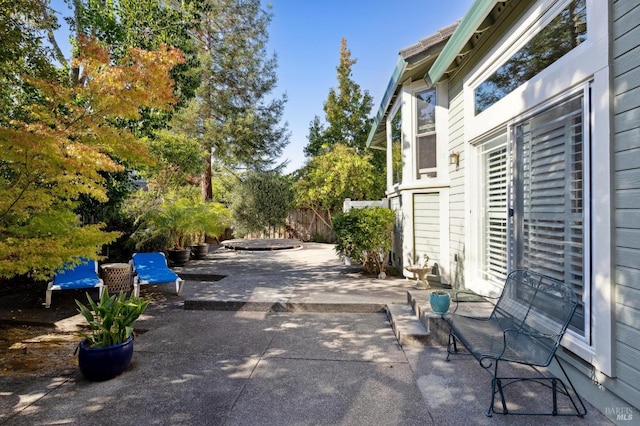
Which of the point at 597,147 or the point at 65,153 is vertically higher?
the point at 65,153

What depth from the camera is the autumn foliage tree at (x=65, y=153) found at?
350cm

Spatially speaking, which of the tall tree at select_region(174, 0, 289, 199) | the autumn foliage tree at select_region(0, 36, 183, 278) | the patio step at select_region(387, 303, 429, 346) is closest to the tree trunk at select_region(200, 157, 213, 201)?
the tall tree at select_region(174, 0, 289, 199)

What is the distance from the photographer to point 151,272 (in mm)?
→ 6148

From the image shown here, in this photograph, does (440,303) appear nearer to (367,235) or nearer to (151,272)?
(367,235)

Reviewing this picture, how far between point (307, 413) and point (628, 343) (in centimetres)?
219

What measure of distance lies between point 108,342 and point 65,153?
2.01 metres

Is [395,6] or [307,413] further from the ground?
[395,6]

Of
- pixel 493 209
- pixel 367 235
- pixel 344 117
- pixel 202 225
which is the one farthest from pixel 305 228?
pixel 493 209

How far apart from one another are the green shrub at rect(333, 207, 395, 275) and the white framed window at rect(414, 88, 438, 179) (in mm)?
1207

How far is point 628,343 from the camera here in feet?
7.25

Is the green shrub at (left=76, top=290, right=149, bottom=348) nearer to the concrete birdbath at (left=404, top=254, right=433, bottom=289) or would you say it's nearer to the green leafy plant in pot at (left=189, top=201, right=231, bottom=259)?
the concrete birdbath at (left=404, top=254, right=433, bottom=289)

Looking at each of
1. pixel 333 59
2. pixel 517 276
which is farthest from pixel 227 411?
pixel 333 59

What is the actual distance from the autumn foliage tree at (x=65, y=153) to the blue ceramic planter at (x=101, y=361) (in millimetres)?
1333

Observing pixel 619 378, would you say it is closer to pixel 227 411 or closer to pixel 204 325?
pixel 227 411
